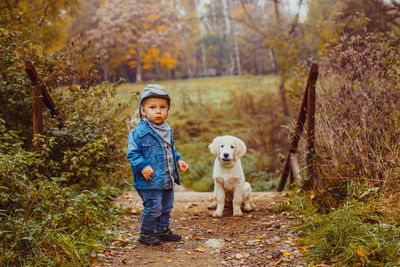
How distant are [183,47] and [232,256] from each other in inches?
996

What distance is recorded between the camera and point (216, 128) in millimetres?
14430

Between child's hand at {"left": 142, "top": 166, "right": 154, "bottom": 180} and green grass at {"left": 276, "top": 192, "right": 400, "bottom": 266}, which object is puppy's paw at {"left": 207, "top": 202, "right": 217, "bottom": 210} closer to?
green grass at {"left": 276, "top": 192, "right": 400, "bottom": 266}

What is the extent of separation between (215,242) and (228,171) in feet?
3.55

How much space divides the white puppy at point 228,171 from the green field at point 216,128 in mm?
4108

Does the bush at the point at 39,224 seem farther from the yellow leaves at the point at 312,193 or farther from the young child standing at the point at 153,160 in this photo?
the yellow leaves at the point at 312,193

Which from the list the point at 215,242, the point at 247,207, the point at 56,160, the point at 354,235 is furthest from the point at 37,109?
the point at 354,235

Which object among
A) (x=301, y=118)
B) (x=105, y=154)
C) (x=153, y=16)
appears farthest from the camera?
(x=153, y=16)

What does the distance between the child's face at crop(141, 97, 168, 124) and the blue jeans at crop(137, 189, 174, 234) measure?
78 centimetres

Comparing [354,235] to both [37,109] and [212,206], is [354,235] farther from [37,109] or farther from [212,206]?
[37,109]

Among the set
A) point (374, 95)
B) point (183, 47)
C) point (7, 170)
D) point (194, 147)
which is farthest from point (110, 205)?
point (183, 47)

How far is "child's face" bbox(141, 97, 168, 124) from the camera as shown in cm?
374

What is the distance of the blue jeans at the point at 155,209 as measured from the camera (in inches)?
145

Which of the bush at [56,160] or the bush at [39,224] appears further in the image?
the bush at [56,160]

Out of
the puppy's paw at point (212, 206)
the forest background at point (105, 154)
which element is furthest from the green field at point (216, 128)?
the puppy's paw at point (212, 206)
